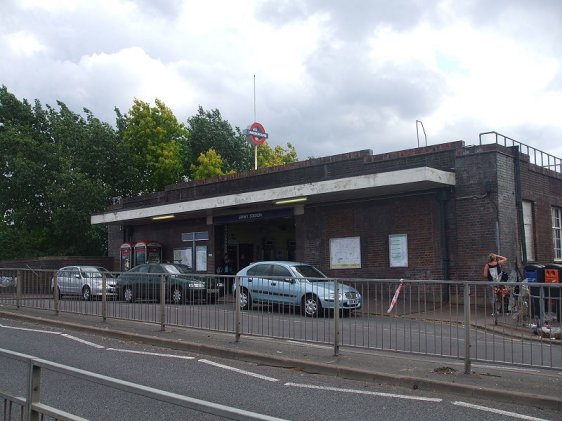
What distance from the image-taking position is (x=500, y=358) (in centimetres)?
752

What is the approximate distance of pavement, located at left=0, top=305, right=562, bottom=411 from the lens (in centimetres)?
692

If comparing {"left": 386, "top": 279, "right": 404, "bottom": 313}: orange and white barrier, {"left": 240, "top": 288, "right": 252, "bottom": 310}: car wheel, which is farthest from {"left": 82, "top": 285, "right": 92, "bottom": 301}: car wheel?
{"left": 386, "top": 279, "right": 404, "bottom": 313}: orange and white barrier

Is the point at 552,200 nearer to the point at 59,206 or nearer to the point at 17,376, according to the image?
the point at 17,376

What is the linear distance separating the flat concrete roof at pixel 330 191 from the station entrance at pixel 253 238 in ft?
2.92

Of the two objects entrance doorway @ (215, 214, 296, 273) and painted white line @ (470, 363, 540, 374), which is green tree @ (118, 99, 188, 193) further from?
painted white line @ (470, 363, 540, 374)

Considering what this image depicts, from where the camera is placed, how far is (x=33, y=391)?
349cm

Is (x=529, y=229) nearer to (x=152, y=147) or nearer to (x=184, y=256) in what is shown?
(x=184, y=256)

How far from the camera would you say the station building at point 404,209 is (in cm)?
1842

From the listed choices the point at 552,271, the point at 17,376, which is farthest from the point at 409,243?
the point at 17,376

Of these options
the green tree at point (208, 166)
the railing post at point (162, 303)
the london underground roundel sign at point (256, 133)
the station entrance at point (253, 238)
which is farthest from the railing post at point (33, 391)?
the green tree at point (208, 166)

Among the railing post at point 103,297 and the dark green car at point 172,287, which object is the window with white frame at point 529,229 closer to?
the dark green car at point 172,287

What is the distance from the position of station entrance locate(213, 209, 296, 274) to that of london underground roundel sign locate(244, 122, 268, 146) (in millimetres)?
6084

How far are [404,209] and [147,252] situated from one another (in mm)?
13856

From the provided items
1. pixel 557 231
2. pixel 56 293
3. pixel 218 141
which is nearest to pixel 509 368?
pixel 56 293
